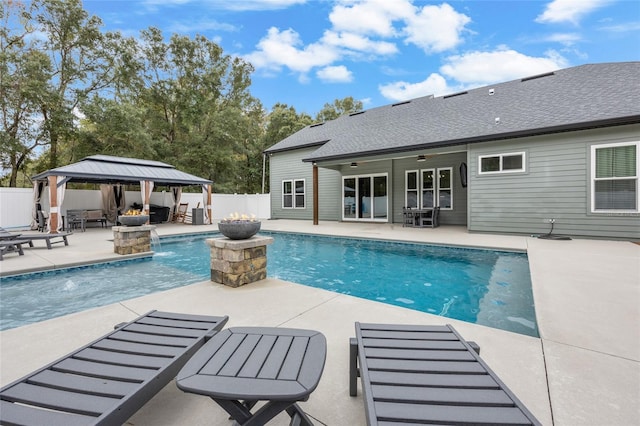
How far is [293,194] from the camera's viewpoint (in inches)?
599

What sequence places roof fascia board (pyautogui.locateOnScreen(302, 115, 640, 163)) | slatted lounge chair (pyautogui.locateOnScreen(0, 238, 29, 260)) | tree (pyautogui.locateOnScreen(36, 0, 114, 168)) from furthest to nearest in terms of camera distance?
tree (pyautogui.locateOnScreen(36, 0, 114, 168)) < roof fascia board (pyautogui.locateOnScreen(302, 115, 640, 163)) < slatted lounge chair (pyautogui.locateOnScreen(0, 238, 29, 260))

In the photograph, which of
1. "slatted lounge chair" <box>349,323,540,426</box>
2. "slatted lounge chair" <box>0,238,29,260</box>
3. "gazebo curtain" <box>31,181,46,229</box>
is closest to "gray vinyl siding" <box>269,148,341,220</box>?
"gazebo curtain" <box>31,181,46,229</box>

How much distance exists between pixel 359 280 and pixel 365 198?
27.1 feet

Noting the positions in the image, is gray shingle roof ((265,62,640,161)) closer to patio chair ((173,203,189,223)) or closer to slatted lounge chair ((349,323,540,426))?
patio chair ((173,203,189,223))

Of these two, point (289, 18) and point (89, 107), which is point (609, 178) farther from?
point (89, 107)

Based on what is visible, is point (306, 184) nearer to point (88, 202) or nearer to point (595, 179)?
point (88, 202)

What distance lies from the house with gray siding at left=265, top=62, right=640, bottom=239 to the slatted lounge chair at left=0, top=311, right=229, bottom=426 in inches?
344

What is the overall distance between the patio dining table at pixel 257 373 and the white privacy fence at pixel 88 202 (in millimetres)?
7599

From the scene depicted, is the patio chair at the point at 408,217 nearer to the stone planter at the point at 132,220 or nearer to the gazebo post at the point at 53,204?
the stone planter at the point at 132,220

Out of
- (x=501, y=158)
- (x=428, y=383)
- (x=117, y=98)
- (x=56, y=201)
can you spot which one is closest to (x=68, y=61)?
(x=117, y=98)

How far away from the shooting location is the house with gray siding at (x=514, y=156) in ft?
22.8

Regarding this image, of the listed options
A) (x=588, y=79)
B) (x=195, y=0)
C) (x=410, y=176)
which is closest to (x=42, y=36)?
(x=195, y=0)

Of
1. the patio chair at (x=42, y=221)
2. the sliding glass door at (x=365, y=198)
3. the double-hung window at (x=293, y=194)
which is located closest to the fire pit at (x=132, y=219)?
the patio chair at (x=42, y=221)

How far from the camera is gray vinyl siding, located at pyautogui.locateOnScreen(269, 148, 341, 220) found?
13.9 meters
